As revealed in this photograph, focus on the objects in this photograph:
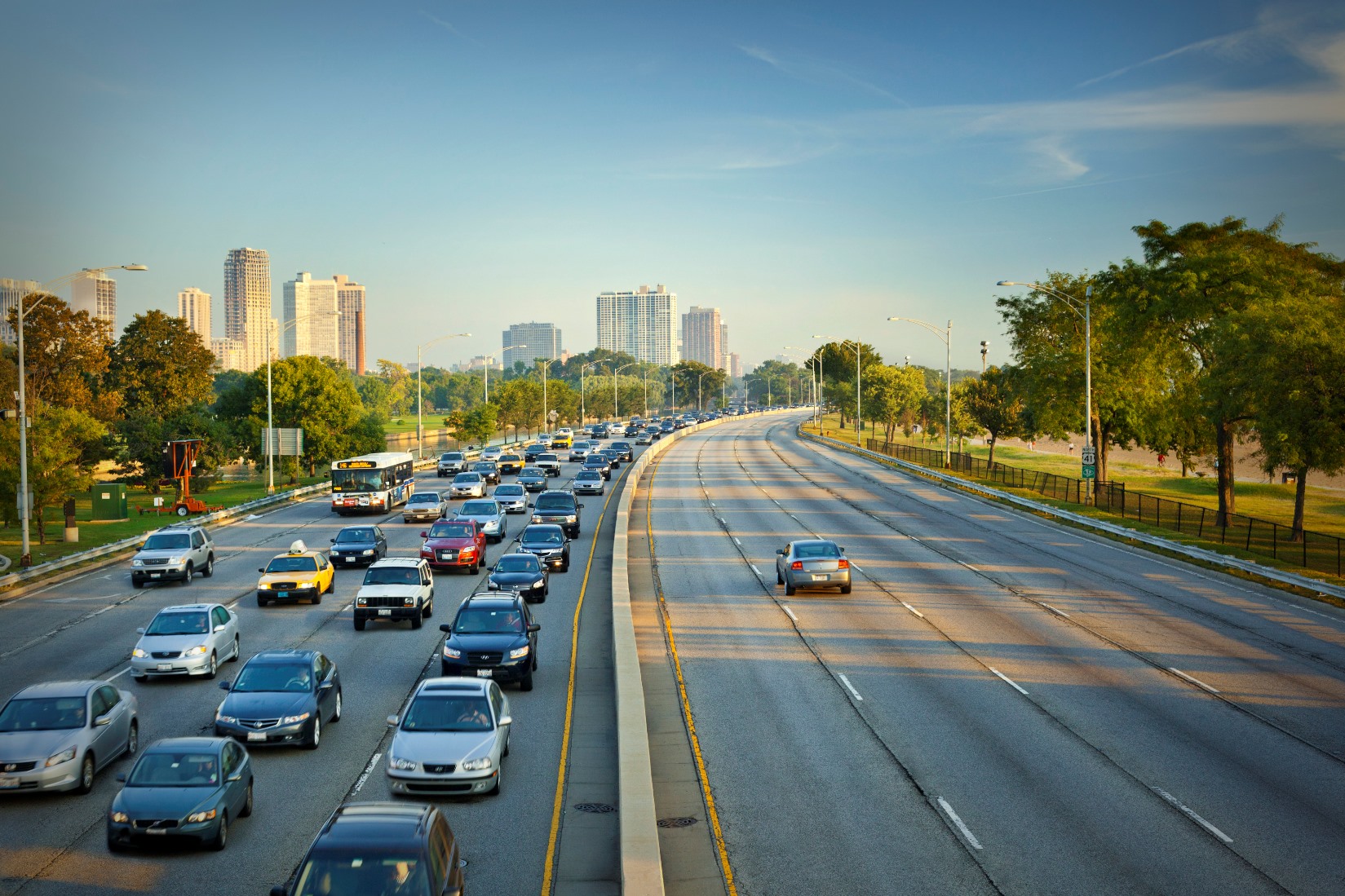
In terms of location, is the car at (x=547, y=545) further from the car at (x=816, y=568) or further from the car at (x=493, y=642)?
the car at (x=493, y=642)

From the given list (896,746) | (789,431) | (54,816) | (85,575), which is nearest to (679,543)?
(85,575)

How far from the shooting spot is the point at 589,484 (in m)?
64.3

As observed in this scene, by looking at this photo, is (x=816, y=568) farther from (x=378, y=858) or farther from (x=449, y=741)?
(x=378, y=858)

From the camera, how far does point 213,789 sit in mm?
14180

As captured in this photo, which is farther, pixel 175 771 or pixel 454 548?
pixel 454 548

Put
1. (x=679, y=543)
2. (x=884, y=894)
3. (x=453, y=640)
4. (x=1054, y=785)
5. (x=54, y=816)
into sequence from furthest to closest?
(x=679, y=543) < (x=453, y=640) < (x=1054, y=785) < (x=54, y=816) < (x=884, y=894)

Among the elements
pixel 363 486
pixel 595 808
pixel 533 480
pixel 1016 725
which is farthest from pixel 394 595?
pixel 533 480

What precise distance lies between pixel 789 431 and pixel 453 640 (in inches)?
4967

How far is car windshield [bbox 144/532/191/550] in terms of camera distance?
117ft

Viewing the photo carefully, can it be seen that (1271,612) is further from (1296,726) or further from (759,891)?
(759,891)

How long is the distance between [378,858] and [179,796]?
519 centimetres

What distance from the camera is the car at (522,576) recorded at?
31.1 metres

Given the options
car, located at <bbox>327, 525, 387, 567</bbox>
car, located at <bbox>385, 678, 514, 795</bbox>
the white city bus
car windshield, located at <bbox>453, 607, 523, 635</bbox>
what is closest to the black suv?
car, located at <bbox>385, 678, 514, 795</bbox>

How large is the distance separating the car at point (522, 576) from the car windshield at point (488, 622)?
7452 millimetres
